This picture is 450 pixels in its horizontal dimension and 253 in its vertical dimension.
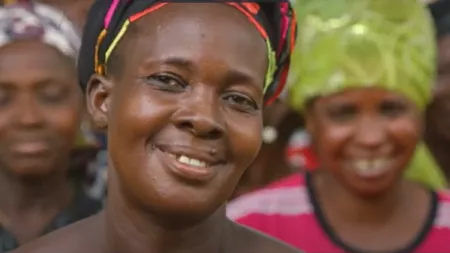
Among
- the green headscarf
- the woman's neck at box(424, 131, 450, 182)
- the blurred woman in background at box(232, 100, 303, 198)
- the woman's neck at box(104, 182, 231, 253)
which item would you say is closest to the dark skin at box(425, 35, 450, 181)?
the woman's neck at box(424, 131, 450, 182)

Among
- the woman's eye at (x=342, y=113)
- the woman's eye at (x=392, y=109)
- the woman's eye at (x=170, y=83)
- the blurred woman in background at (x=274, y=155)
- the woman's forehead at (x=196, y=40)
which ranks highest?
the woman's forehead at (x=196, y=40)

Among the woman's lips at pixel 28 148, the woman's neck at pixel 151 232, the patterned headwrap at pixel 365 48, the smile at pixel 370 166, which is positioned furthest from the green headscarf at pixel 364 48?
the woman's neck at pixel 151 232

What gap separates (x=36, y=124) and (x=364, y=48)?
2.92 ft

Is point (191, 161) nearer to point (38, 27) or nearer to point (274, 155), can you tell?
point (38, 27)

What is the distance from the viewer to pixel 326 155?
302 cm

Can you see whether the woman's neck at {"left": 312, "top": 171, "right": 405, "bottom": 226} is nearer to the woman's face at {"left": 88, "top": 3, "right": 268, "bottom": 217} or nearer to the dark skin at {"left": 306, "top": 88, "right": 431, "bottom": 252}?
the dark skin at {"left": 306, "top": 88, "right": 431, "bottom": 252}

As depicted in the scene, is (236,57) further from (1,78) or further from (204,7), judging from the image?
(1,78)

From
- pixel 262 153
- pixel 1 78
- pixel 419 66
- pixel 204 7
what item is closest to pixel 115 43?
pixel 204 7

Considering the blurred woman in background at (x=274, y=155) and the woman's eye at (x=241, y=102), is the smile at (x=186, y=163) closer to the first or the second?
the woman's eye at (x=241, y=102)

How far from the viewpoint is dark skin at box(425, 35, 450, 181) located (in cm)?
343

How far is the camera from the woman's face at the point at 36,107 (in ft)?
9.58

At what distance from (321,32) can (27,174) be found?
88cm

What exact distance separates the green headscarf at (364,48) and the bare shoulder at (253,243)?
80cm

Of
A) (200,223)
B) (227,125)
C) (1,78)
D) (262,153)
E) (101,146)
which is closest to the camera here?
(227,125)
